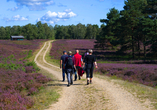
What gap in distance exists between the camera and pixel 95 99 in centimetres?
757

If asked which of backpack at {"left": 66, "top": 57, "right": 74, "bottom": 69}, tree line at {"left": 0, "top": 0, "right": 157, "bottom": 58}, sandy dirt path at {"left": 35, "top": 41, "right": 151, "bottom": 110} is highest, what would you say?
tree line at {"left": 0, "top": 0, "right": 157, "bottom": 58}

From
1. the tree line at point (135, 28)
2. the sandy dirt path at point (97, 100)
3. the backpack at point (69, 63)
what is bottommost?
the sandy dirt path at point (97, 100)

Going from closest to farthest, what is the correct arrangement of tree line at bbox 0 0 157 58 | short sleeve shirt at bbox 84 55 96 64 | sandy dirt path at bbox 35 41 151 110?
sandy dirt path at bbox 35 41 151 110, short sleeve shirt at bbox 84 55 96 64, tree line at bbox 0 0 157 58

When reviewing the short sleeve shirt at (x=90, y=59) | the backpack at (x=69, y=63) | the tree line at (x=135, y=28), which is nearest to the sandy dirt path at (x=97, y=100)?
the backpack at (x=69, y=63)

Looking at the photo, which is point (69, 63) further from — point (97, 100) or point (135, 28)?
point (135, 28)

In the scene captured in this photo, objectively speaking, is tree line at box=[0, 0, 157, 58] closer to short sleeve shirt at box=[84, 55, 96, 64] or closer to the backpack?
short sleeve shirt at box=[84, 55, 96, 64]

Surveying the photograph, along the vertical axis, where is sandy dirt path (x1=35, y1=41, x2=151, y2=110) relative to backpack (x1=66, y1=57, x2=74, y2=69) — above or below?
below

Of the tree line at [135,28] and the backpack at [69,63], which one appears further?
the tree line at [135,28]

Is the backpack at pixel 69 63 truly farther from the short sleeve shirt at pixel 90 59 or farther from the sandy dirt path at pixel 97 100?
the sandy dirt path at pixel 97 100

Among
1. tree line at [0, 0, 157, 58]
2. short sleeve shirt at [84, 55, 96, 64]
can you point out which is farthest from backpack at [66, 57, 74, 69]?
tree line at [0, 0, 157, 58]

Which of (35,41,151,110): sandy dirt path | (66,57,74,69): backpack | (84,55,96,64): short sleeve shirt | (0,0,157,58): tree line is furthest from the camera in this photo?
(0,0,157,58): tree line

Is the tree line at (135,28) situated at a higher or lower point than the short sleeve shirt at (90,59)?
higher

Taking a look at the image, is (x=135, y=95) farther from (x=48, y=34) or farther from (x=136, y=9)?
(x=48, y=34)

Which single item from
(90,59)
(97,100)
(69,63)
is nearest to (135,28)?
(90,59)
